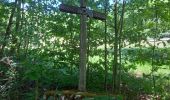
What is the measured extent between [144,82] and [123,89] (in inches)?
20.3

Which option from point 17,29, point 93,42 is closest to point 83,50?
point 93,42

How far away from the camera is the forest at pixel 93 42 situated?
24.3ft

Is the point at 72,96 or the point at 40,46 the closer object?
the point at 72,96

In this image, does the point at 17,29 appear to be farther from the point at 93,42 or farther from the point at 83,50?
the point at 83,50

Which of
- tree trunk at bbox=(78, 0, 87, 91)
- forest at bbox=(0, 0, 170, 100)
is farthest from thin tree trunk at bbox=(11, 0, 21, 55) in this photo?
tree trunk at bbox=(78, 0, 87, 91)

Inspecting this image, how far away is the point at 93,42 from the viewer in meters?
8.07

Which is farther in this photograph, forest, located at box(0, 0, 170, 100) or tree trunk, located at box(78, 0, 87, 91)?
forest, located at box(0, 0, 170, 100)

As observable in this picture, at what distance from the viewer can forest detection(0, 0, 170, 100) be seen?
7.40m

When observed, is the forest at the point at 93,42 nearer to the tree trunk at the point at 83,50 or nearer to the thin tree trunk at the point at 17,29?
the thin tree trunk at the point at 17,29

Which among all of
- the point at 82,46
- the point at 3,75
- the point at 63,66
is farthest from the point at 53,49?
the point at 82,46

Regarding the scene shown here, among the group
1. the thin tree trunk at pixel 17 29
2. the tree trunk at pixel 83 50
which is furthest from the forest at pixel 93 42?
the tree trunk at pixel 83 50

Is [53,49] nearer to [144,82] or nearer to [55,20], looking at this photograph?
[55,20]

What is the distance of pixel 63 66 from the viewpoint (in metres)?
7.86

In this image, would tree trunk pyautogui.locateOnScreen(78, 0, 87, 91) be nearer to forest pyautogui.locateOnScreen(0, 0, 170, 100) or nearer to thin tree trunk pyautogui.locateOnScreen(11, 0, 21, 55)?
forest pyautogui.locateOnScreen(0, 0, 170, 100)
